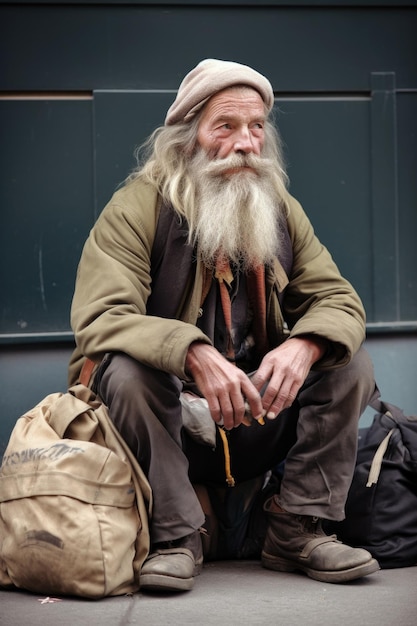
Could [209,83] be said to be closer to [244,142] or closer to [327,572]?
[244,142]

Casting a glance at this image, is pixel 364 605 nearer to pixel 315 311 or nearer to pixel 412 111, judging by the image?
pixel 315 311

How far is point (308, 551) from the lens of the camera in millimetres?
3557

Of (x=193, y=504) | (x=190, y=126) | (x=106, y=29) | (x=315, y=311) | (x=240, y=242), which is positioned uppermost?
(x=106, y=29)

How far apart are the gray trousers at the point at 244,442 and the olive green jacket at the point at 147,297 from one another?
0.08 meters

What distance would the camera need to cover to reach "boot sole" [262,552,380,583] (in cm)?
340

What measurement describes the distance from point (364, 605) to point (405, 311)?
6.21 feet

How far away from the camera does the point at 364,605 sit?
3.17m

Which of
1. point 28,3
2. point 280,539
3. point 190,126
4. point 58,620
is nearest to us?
point 58,620

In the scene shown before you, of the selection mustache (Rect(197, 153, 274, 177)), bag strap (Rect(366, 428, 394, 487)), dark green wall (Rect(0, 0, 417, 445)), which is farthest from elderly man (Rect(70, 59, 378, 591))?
dark green wall (Rect(0, 0, 417, 445))

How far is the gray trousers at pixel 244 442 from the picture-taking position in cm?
340

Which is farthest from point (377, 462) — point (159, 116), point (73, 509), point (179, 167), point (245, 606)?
point (159, 116)

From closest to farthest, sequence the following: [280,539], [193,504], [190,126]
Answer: [193,504]
[280,539]
[190,126]

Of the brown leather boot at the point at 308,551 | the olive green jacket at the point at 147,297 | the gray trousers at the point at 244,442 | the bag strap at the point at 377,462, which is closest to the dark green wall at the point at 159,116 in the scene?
the olive green jacket at the point at 147,297

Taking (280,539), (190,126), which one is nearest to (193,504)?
(280,539)
